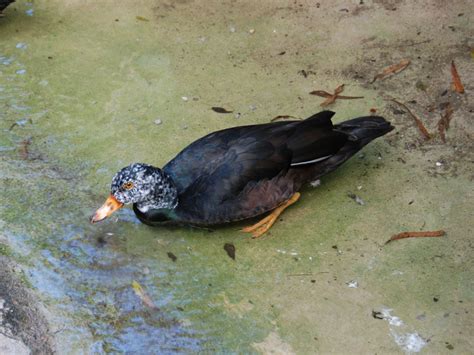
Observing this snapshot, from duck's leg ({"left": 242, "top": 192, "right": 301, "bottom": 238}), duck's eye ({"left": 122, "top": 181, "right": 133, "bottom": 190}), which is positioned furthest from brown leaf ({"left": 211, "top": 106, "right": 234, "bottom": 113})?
duck's eye ({"left": 122, "top": 181, "right": 133, "bottom": 190})

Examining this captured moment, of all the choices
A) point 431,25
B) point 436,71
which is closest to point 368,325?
point 436,71

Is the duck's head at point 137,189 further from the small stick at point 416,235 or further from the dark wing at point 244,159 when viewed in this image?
the small stick at point 416,235

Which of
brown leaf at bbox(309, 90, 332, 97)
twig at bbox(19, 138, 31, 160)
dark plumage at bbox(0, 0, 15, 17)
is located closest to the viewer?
twig at bbox(19, 138, 31, 160)

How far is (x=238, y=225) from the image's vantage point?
446 centimetres

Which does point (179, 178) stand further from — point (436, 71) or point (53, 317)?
point (436, 71)

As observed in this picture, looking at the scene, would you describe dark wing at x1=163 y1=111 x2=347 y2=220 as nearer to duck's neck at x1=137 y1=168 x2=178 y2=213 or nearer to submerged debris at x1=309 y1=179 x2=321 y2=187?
duck's neck at x1=137 y1=168 x2=178 y2=213

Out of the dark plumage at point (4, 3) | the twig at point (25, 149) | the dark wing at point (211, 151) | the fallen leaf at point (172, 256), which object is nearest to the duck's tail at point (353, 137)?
the dark wing at point (211, 151)

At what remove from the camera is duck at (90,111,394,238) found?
4227 mm

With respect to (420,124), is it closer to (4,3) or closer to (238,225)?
(238,225)

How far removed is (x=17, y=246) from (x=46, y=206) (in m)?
0.40

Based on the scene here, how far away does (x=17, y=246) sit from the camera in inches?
163

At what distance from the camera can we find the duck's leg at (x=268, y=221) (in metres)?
4.38

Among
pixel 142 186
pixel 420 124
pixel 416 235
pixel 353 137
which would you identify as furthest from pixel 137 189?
pixel 420 124

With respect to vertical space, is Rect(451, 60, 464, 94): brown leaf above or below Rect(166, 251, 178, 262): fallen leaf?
above
